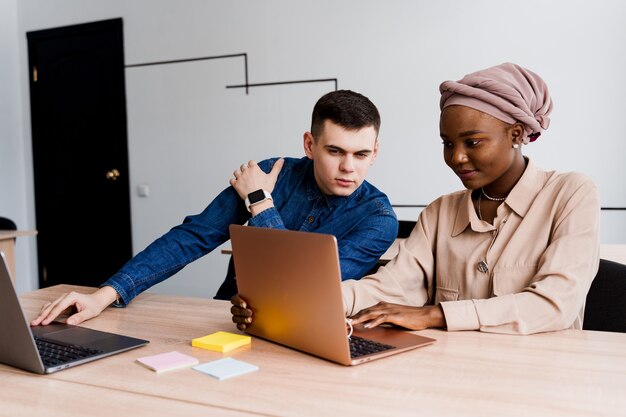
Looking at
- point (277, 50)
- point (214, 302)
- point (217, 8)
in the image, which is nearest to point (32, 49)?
point (217, 8)

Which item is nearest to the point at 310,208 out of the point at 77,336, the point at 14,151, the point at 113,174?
the point at 77,336

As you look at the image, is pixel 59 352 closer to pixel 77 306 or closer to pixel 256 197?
pixel 77 306

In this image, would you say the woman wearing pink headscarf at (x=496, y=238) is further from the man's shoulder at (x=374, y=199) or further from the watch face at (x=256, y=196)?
the watch face at (x=256, y=196)

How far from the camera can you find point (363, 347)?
118cm

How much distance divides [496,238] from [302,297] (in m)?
0.62

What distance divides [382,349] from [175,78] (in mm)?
3912

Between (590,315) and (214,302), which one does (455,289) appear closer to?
(590,315)

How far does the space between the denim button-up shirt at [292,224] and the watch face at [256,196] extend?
0.06 metres

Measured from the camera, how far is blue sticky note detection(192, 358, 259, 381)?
1.08 meters

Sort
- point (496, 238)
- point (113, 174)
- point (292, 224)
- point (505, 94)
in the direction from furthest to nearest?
point (113, 174) → point (292, 224) → point (496, 238) → point (505, 94)

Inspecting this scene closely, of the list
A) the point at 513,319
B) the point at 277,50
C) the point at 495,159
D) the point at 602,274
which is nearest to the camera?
the point at 513,319

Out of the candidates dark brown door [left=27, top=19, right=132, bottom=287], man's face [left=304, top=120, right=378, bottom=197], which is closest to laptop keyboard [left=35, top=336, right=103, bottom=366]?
man's face [left=304, top=120, right=378, bottom=197]

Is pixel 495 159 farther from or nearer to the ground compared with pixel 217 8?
nearer to the ground

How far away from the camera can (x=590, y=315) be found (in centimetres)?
160
